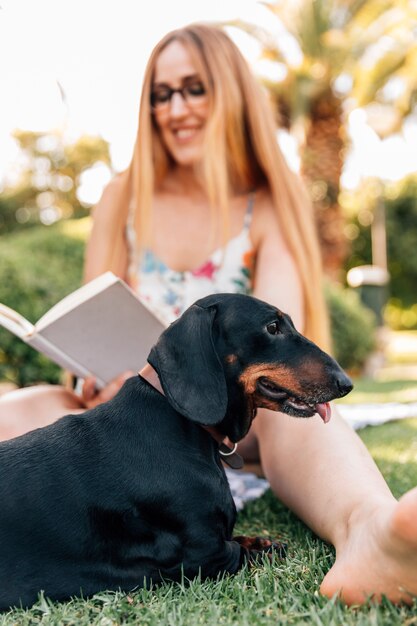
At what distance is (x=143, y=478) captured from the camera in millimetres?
2021

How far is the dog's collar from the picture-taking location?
2.16 m

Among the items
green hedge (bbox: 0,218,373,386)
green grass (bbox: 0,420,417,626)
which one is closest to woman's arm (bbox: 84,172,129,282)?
green grass (bbox: 0,420,417,626)

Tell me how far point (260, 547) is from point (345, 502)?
410mm

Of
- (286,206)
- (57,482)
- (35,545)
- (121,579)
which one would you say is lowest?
(121,579)

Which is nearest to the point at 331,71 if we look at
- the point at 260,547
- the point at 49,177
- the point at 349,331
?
the point at 349,331

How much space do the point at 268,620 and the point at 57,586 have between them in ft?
2.15

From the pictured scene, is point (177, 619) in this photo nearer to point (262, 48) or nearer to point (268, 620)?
point (268, 620)

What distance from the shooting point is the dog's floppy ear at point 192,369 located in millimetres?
2025

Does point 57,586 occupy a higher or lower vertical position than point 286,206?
lower

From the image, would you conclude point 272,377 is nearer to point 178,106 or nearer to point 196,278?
point 196,278

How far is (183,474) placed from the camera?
204 centimetres

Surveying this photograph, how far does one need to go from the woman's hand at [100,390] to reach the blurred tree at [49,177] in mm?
28589

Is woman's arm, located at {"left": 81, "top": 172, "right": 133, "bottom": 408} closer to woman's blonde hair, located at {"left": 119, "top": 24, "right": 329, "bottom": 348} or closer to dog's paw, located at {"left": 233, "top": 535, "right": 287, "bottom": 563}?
woman's blonde hair, located at {"left": 119, "top": 24, "right": 329, "bottom": 348}

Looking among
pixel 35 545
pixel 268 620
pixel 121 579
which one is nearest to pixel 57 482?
pixel 35 545
